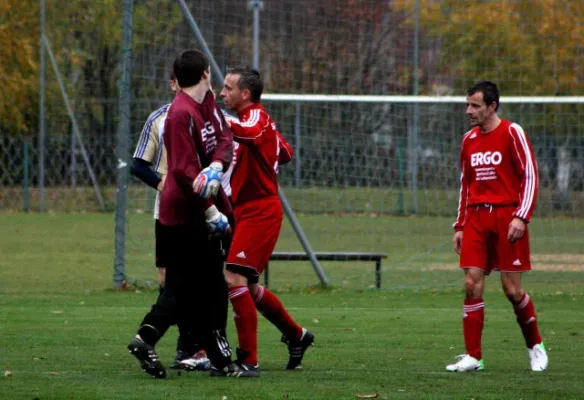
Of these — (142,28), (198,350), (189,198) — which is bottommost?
(198,350)

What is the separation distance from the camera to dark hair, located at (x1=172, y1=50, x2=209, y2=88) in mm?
7887

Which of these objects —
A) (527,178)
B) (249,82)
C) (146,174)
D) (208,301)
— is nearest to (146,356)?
(208,301)

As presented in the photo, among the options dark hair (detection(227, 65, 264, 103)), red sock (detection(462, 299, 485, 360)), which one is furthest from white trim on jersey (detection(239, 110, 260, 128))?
red sock (detection(462, 299, 485, 360))

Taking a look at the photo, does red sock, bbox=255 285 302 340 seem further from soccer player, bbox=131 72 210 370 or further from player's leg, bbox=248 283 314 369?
soccer player, bbox=131 72 210 370

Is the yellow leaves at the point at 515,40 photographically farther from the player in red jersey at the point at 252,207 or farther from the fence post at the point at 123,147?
the player in red jersey at the point at 252,207

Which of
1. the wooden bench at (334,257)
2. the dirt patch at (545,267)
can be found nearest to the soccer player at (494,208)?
the wooden bench at (334,257)

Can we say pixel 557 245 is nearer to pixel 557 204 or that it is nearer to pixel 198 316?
pixel 557 204

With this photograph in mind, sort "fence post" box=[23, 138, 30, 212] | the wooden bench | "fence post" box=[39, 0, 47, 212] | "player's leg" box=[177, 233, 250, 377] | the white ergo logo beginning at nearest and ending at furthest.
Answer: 1. "player's leg" box=[177, 233, 250, 377]
2. the white ergo logo
3. the wooden bench
4. "fence post" box=[39, 0, 47, 212]
5. "fence post" box=[23, 138, 30, 212]

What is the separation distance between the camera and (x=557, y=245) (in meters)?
20.5

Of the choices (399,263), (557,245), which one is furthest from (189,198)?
(557,245)

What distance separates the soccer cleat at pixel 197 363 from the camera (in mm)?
8742

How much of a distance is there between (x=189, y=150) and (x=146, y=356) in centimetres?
135

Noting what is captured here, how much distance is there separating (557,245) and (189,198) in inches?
541

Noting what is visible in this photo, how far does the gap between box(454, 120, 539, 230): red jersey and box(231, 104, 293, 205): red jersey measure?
150 centimetres
